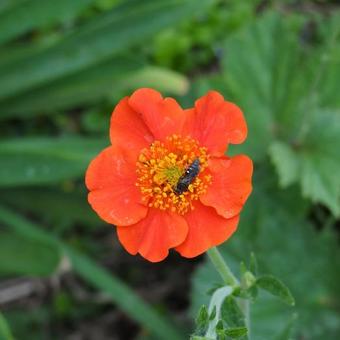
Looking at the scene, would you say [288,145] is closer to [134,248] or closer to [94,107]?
[94,107]

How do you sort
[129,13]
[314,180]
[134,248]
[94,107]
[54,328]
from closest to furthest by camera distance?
[134,248] < [314,180] < [129,13] < [54,328] < [94,107]

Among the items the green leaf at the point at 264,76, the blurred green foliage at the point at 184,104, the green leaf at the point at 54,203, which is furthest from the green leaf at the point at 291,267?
the green leaf at the point at 54,203

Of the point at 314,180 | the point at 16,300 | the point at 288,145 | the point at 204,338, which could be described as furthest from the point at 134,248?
the point at 16,300

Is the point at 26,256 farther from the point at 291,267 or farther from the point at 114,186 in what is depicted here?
the point at 114,186

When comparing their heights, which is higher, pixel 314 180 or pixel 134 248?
pixel 134 248

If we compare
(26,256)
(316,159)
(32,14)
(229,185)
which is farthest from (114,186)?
(32,14)
